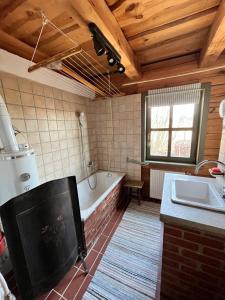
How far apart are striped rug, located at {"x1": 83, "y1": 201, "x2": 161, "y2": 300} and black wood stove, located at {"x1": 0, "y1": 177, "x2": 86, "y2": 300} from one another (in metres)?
0.36

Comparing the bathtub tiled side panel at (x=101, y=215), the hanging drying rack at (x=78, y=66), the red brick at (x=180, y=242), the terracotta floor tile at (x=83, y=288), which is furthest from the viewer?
the bathtub tiled side panel at (x=101, y=215)

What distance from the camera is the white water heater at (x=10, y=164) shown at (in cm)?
106

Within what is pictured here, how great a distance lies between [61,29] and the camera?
116cm

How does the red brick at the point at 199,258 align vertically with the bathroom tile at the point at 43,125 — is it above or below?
below

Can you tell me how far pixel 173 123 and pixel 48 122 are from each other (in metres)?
1.92

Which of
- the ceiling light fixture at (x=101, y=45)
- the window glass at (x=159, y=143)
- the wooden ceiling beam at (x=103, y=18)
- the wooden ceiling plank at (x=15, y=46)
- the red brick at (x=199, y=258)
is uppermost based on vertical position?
the wooden ceiling plank at (x=15, y=46)

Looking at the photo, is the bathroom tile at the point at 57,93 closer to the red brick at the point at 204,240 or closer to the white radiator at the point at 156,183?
the white radiator at the point at 156,183

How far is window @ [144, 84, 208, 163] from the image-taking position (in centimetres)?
196

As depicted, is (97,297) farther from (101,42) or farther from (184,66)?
(184,66)

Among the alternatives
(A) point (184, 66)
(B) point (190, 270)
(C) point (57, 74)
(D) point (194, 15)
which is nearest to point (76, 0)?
(D) point (194, 15)

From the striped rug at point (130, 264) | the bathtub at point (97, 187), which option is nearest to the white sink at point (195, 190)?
the striped rug at point (130, 264)

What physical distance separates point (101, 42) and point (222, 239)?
5.08 feet

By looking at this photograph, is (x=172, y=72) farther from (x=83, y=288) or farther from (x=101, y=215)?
(x=83, y=288)

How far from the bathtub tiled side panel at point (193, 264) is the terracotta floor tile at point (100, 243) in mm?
804
